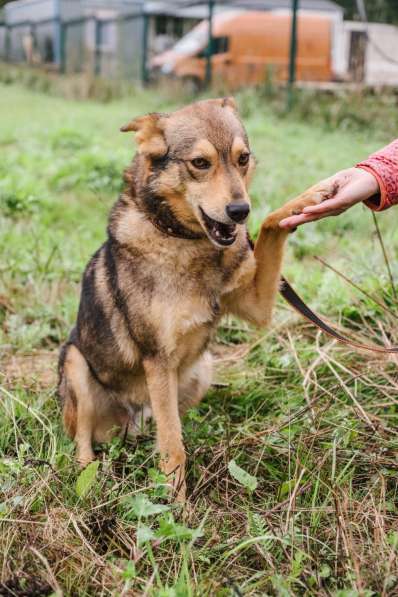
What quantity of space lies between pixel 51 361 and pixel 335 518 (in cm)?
205

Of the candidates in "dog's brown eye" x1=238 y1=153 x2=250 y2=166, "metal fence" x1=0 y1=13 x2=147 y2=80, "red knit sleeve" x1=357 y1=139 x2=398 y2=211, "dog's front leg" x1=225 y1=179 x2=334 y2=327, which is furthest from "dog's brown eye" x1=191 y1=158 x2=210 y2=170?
"metal fence" x1=0 y1=13 x2=147 y2=80

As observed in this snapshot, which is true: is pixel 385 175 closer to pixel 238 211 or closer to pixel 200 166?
pixel 238 211

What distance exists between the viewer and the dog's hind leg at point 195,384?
3.27 m

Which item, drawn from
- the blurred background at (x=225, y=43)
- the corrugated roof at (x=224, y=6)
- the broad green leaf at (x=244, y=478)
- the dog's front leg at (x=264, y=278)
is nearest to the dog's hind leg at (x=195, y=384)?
the dog's front leg at (x=264, y=278)

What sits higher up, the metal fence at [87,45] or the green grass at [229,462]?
the green grass at [229,462]

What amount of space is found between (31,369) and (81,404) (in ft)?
2.26

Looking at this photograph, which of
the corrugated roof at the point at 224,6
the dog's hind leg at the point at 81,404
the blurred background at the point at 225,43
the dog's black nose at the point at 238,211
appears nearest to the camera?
the dog's black nose at the point at 238,211

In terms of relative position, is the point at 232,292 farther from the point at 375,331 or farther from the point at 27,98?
the point at 27,98

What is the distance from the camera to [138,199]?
3.05 meters

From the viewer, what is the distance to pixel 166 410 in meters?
2.89

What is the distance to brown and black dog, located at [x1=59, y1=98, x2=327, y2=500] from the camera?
9.31ft

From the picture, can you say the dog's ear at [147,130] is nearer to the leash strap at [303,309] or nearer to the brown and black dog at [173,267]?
the brown and black dog at [173,267]

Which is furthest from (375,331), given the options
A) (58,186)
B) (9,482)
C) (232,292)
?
(58,186)

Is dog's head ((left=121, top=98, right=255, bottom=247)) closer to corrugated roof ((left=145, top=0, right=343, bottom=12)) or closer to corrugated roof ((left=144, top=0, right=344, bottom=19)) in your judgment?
corrugated roof ((left=144, top=0, right=344, bottom=19))
